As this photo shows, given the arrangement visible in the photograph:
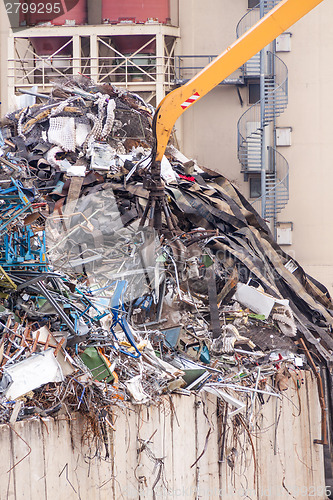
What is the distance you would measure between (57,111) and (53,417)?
26.3ft

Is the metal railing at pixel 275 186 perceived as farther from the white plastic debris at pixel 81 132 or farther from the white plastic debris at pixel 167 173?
the white plastic debris at pixel 81 132

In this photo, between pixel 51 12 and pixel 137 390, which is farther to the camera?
pixel 51 12

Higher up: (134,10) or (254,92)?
(134,10)

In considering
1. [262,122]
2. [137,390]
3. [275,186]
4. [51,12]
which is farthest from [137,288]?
[51,12]

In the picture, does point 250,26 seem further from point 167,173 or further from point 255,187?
point 167,173

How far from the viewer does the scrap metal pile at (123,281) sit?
705 centimetres

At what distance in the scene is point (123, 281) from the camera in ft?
29.7

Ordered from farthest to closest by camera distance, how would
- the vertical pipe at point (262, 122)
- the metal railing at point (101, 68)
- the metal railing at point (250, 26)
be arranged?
the metal railing at point (250, 26) < the metal railing at point (101, 68) < the vertical pipe at point (262, 122)

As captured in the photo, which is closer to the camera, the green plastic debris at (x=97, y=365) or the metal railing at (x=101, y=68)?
the green plastic debris at (x=97, y=365)

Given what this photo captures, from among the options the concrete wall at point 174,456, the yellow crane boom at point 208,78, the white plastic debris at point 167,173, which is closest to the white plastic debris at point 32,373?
the concrete wall at point 174,456

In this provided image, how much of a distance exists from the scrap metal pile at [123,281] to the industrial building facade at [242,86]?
5297 millimetres

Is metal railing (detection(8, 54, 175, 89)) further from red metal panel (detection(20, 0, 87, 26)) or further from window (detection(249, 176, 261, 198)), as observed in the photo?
window (detection(249, 176, 261, 198))

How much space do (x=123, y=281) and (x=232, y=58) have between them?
3.88 meters

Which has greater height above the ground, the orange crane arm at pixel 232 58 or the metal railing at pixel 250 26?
the metal railing at pixel 250 26
